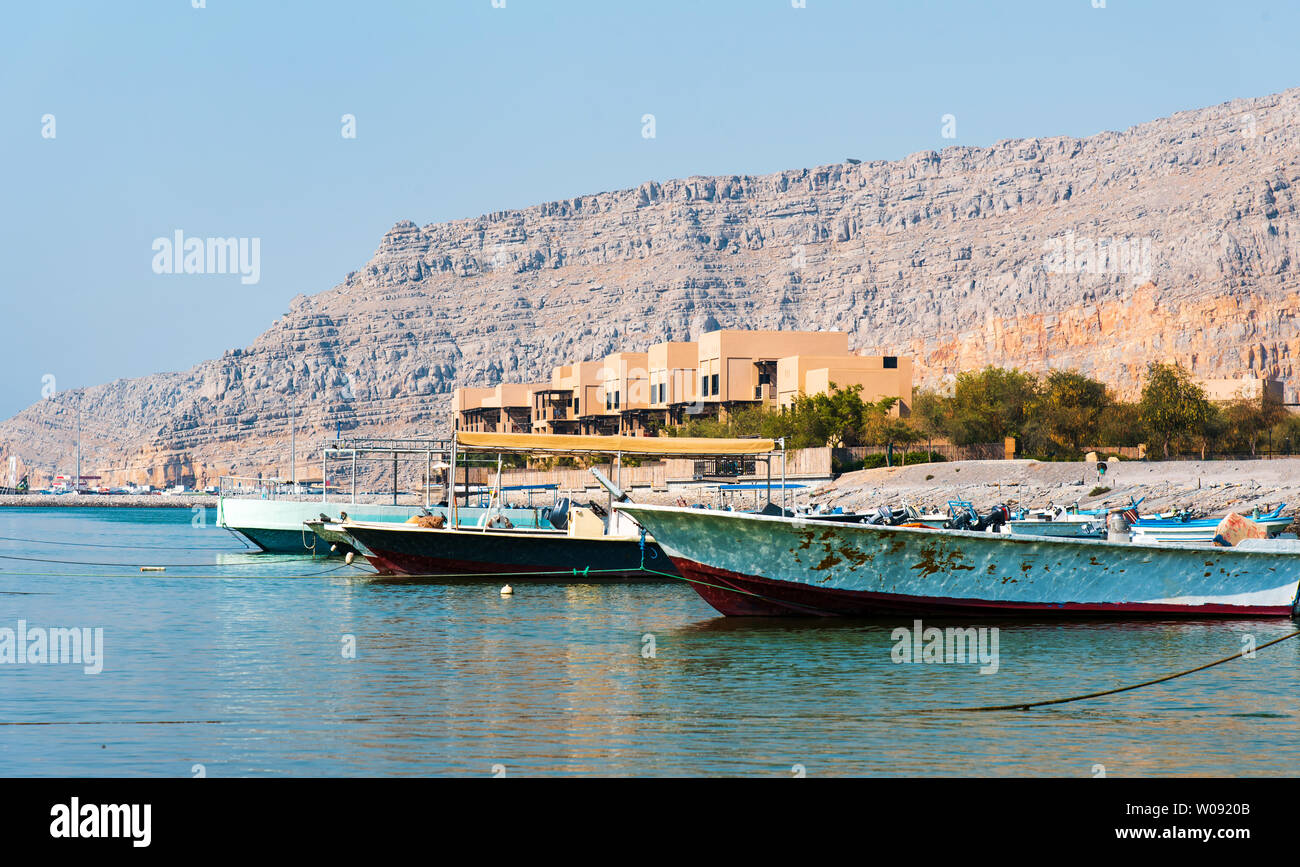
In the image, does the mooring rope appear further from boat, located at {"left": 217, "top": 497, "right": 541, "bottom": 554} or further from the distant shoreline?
the distant shoreline

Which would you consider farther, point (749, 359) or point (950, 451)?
point (749, 359)

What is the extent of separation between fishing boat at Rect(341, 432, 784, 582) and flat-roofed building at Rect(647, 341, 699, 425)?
281 feet

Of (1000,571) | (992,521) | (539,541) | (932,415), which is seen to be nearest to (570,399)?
(932,415)

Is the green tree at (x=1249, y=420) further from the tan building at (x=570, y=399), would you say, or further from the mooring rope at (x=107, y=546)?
the mooring rope at (x=107, y=546)

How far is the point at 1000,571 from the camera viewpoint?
19.9m

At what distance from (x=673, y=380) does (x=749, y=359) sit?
10.4 m

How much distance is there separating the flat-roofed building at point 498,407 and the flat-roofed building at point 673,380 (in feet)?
84.8

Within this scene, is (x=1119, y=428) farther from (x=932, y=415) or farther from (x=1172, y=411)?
(x=932, y=415)

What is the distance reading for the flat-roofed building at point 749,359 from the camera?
112 meters

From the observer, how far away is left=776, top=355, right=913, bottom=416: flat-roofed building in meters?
101

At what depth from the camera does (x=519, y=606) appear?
1064 inches

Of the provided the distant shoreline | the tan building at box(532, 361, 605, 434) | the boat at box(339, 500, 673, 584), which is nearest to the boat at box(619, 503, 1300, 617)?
the boat at box(339, 500, 673, 584)
